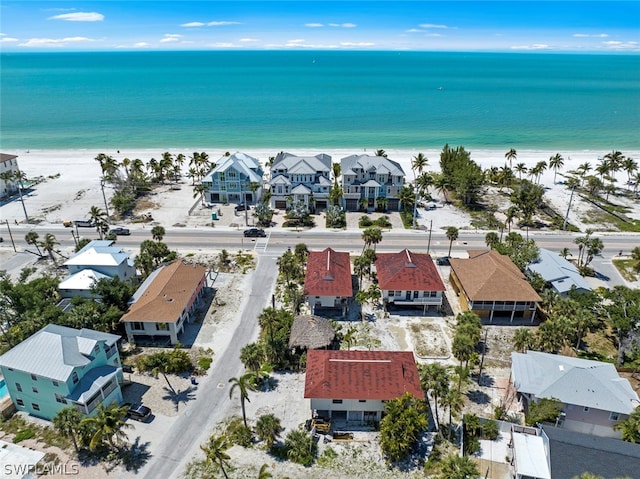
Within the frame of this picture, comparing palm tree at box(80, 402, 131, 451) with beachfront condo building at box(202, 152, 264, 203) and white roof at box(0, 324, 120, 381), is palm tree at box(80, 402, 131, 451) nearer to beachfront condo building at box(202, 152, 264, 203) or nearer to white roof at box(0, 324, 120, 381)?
white roof at box(0, 324, 120, 381)

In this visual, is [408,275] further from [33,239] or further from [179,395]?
[33,239]

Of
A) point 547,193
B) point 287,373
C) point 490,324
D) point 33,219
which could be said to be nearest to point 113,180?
point 33,219

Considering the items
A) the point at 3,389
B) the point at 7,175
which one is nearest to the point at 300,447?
the point at 3,389

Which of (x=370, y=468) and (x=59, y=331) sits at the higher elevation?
(x=59, y=331)

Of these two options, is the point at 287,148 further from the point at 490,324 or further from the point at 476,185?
the point at 490,324

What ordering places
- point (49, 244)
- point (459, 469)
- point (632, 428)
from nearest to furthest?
point (459, 469), point (632, 428), point (49, 244)
